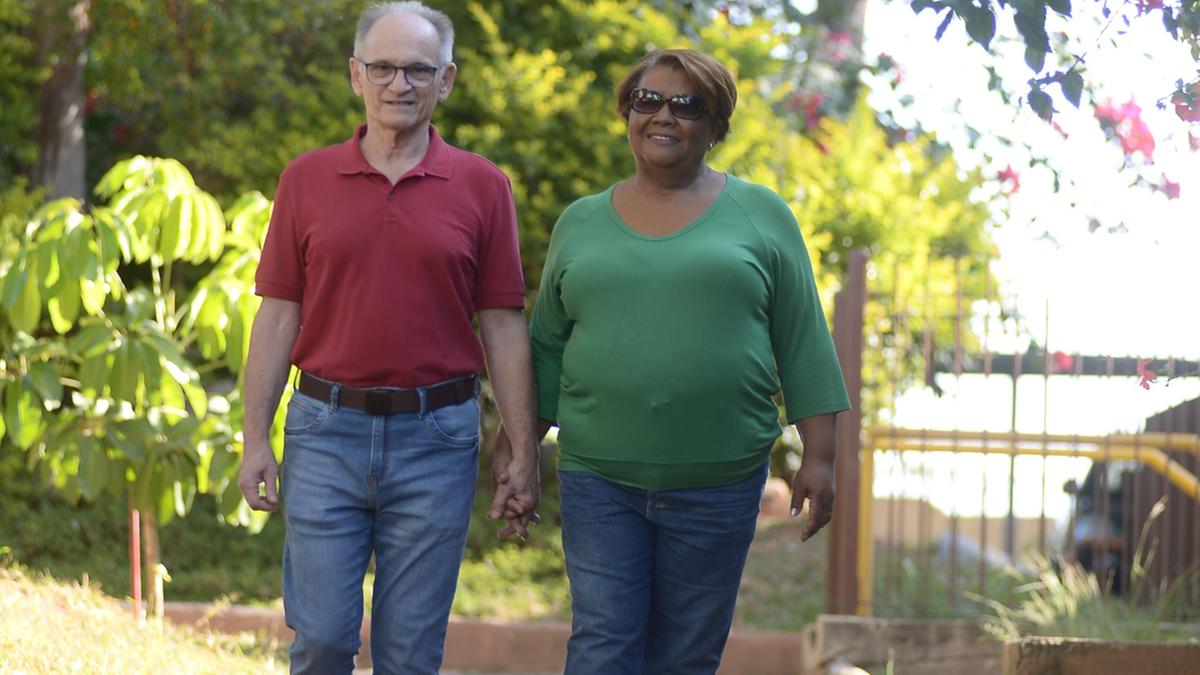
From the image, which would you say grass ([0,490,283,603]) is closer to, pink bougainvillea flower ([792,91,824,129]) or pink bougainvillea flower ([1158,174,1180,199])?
pink bougainvillea flower ([792,91,824,129])

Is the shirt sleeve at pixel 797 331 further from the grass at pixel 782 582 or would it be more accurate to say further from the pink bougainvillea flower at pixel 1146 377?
the grass at pixel 782 582

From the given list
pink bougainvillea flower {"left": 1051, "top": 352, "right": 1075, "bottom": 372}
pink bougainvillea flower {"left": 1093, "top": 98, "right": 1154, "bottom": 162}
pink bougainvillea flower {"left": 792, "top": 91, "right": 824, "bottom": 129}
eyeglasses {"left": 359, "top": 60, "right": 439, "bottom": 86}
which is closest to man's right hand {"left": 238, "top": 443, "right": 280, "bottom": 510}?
eyeglasses {"left": 359, "top": 60, "right": 439, "bottom": 86}

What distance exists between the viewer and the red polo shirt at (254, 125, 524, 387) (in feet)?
12.2

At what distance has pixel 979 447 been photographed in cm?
711

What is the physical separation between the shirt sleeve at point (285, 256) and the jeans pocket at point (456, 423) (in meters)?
0.46

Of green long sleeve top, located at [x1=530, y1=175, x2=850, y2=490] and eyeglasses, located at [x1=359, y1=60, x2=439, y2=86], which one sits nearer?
green long sleeve top, located at [x1=530, y1=175, x2=850, y2=490]

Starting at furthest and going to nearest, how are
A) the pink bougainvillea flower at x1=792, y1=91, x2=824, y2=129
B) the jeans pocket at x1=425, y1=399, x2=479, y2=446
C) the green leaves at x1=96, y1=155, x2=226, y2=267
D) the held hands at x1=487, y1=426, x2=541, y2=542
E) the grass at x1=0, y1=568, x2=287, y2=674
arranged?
1. the pink bougainvillea flower at x1=792, y1=91, x2=824, y2=129
2. the green leaves at x1=96, y1=155, x2=226, y2=267
3. the grass at x1=0, y1=568, x2=287, y2=674
4. the held hands at x1=487, y1=426, x2=541, y2=542
5. the jeans pocket at x1=425, y1=399, x2=479, y2=446

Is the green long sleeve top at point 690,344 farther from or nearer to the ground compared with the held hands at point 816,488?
farther from the ground

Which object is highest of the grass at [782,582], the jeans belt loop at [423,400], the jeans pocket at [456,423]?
the jeans belt loop at [423,400]

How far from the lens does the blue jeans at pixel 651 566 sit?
12.2ft

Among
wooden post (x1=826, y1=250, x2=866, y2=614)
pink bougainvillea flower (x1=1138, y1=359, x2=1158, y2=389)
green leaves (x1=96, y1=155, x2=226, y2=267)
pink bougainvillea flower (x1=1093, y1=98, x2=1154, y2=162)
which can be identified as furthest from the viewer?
wooden post (x1=826, y1=250, x2=866, y2=614)

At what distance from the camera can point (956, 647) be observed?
6691 mm

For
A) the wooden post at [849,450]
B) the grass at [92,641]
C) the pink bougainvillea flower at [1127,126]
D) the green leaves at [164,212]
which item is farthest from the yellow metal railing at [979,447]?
the green leaves at [164,212]

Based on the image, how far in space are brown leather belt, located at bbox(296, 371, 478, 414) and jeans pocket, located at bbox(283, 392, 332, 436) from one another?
0.06ft
